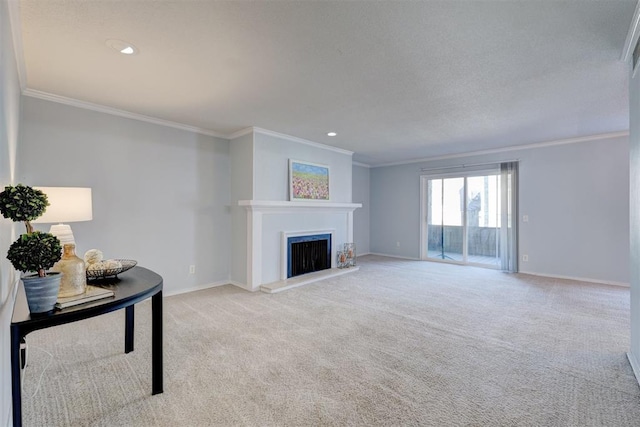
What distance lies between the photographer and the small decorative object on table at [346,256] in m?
5.68

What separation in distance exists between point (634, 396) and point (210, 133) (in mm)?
5017

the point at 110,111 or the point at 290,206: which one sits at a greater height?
the point at 110,111

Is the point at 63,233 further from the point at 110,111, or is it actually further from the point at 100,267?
the point at 110,111

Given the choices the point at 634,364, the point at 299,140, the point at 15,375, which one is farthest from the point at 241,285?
the point at 634,364

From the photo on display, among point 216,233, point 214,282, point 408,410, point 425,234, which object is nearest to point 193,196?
point 216,233

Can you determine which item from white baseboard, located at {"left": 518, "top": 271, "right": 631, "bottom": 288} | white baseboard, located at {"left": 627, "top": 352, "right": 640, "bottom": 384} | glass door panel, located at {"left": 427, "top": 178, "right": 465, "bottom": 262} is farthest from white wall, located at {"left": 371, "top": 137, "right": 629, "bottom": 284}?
white baseboard, located at {"left": 627, "top": 352, "right": 640, "bottom": 384}

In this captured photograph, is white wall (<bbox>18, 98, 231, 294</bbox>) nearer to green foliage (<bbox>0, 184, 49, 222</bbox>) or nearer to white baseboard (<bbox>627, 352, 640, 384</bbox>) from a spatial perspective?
green foliage (<bbox>0, 184, 49, 222</bbox>)

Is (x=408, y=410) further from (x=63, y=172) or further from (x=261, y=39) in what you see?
(x=63, y=172)

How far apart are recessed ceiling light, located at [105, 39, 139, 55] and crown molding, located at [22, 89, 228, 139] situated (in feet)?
5.04

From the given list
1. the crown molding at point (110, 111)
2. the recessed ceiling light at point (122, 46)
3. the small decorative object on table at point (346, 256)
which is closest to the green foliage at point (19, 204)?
the recessed ceiling light at point (122, 46)

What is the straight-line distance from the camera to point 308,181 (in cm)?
511

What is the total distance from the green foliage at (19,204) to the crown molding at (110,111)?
102 inches

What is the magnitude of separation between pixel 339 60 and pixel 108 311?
7.40 feet

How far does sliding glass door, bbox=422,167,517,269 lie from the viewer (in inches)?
225
